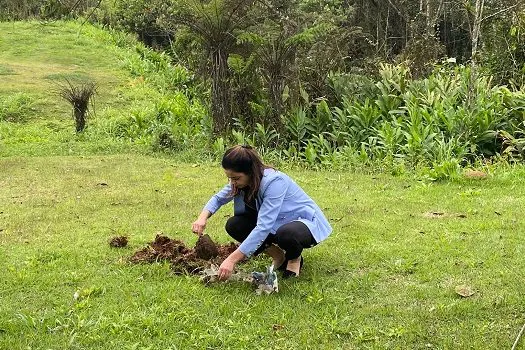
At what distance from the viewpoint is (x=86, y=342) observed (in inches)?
135

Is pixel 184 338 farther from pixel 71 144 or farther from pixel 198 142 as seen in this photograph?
pixel 71 144

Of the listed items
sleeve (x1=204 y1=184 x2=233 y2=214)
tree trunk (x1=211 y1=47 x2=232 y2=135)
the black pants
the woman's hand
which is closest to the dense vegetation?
tree trunk (x1=211 y1=47 x2=232 y2=135)

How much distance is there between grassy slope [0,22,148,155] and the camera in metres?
11.7

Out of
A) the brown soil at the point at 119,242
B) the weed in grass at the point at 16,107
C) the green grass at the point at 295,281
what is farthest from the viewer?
the weed in grass at the point at 16,107

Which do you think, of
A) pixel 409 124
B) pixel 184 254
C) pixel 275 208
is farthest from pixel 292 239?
pixel 409 124

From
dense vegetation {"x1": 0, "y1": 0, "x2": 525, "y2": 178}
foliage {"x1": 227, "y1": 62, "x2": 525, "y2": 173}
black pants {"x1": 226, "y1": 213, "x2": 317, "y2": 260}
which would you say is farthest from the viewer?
dense vegetation {"x1": 0, "y1": 0, "x2": 525, "y2": 178}

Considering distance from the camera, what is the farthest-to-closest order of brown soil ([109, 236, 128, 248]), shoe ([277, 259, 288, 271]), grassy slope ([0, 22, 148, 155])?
grassy slope ([0, 22, 148, 155])
brown soil ([109, 236, 128, 248])
shoe ([277, 259, 288, 271])

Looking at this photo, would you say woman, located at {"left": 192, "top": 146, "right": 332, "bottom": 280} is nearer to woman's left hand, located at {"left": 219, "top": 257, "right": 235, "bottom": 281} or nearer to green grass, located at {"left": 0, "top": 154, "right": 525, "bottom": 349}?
woman's left hand, located at {"left": 219, "top": 257, "right": 235, "bottom": 281}

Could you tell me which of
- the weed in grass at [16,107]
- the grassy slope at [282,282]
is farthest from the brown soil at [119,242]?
the weed in grass at [16,107]

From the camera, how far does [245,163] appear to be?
156 inches

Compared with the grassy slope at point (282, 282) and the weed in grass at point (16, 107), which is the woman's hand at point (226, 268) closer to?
the grassy slope at point (282, 282)

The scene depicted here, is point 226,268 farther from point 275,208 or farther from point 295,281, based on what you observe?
point 295,281

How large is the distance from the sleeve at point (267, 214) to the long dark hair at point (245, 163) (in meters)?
0.10

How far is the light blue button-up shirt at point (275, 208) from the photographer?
3.95 meters
